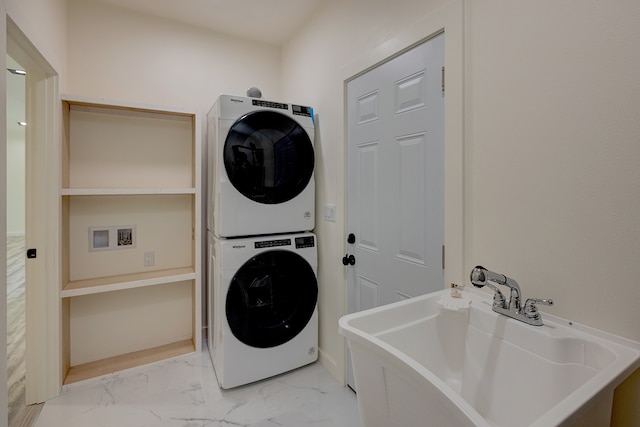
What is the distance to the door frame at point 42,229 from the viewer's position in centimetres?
175

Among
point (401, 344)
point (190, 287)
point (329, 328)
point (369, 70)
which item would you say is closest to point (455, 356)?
point (401, 344)

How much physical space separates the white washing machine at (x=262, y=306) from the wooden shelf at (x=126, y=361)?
1.23 feet

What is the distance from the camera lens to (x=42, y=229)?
1770 mm

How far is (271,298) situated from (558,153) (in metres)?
1.73

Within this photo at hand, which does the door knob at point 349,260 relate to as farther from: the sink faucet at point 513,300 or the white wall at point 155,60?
the white wall at point 155,60

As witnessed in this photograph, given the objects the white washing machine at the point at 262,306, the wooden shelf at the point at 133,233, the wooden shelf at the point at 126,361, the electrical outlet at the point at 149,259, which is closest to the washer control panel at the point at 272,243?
the white washing machine at the point at 262,306

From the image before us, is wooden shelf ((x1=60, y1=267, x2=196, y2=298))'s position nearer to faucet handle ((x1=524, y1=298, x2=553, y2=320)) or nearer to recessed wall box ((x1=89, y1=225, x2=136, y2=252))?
recessed wall box ((x1=89, y1=225, x2=136, y2=252))

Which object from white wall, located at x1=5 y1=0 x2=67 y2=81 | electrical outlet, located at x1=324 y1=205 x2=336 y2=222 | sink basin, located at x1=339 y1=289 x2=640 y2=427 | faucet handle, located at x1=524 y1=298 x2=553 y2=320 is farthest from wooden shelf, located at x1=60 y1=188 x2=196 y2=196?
faucet handle, located at x1=524 y1=298 x2=553 y2=320

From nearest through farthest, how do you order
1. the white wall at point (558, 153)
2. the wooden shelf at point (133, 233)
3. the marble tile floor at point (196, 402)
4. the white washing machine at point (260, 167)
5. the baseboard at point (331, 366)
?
1. the white wall at point (558, 153)
2. the marble tile floor at point (196, 402)
3. the white washing machine at point (260, 167)
4. the baseboard at point (331, 366)
5. the wooden shelf at point (133, 233)

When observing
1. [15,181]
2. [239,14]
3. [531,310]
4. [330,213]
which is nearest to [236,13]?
[239,14]

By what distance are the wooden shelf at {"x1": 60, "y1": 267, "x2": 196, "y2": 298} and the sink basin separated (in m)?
1.77

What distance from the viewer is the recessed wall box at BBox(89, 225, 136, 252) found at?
2.23 metres

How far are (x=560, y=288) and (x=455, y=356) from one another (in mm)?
423

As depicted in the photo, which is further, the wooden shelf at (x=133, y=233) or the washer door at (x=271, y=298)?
the wooden shelf at (x=133, y=233)
